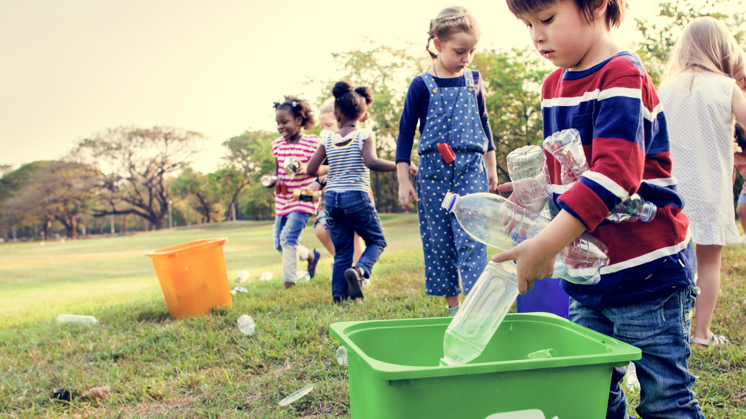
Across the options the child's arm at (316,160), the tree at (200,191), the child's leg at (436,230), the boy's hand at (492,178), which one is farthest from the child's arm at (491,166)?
the tree at (200,191)

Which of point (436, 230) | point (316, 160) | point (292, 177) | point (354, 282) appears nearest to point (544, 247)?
point (436, 230)

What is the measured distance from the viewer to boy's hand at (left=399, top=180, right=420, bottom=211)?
9.37 feet

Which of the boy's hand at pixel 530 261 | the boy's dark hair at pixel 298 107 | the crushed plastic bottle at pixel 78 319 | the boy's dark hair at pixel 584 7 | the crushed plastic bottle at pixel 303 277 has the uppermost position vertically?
the boy's dark hair at pixel 298 107

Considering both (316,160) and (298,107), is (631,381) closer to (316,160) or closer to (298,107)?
(316,160)

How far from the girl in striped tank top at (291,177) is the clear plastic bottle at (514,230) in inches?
125

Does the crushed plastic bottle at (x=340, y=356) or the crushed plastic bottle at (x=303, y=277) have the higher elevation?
the crushed plastic bottle at (x=340, y=356)

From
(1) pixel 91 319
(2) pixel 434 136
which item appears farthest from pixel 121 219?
(2) pixel 434 136

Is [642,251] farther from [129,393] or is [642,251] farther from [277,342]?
[129,393]

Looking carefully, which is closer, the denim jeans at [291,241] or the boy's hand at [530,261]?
the boy's hand at [530,261]

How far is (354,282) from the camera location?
11.5 feet

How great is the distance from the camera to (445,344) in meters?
1.26

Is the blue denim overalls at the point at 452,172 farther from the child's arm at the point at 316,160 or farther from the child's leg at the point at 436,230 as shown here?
the child's arm at the point at 316,160

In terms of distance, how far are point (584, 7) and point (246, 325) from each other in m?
2.57

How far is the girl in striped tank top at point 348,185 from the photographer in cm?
370
